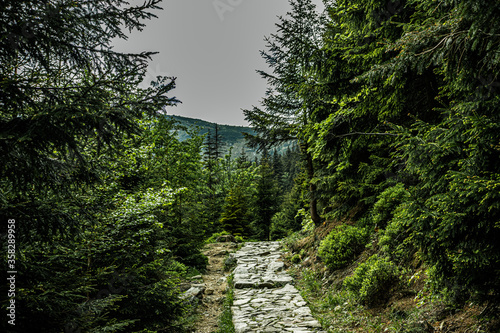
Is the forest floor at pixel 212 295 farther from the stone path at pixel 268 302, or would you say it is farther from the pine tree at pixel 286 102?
the pine tree at pixel 286 102

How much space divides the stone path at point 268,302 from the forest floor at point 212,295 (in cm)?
54

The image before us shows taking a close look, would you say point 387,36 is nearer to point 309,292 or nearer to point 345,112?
point 345,112

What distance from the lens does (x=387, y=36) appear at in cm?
460

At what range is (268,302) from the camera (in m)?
6.50

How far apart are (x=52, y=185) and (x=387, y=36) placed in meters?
5.73

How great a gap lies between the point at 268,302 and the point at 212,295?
2.25m

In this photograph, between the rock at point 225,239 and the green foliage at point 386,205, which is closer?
the green foliage at point 386,205

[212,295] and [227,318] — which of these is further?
[212,295]

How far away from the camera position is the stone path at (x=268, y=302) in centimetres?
507

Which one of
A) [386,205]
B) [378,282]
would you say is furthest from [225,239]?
[378,282]

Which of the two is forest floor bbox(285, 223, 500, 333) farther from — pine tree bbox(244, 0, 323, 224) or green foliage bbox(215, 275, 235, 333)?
pine tree bbox(244, 0, 323, 224)

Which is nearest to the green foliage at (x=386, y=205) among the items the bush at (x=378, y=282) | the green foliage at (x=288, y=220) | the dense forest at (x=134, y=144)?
the dense forest at (x=134, y=144)

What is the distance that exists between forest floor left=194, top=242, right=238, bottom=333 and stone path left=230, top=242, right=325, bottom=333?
536mm

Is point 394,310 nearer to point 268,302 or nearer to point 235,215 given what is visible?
point 268,302
